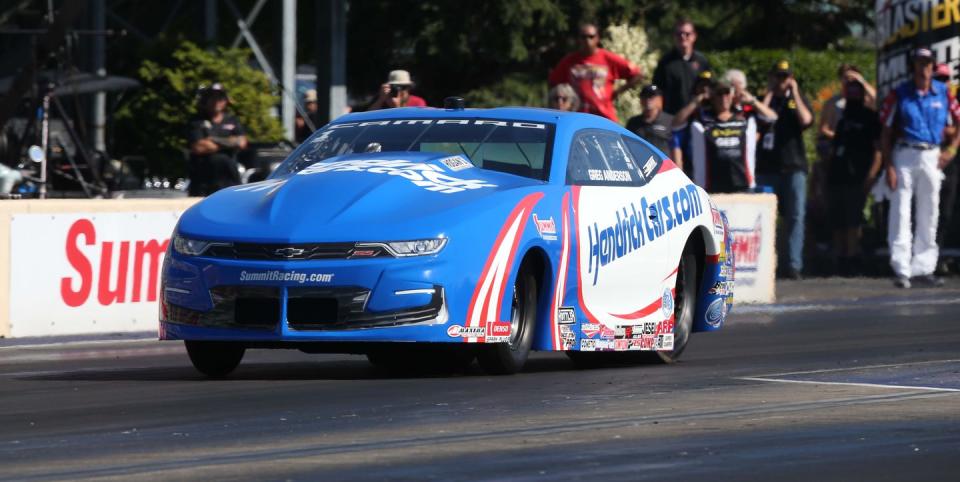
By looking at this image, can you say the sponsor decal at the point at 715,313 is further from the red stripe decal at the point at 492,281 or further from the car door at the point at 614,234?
the red stripe decal at the point at 492,281

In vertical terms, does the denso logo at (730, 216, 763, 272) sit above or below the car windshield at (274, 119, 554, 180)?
below

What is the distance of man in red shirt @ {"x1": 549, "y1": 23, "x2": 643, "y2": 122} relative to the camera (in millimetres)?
19453

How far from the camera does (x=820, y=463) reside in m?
7.76

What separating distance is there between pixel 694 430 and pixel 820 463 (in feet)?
3.42

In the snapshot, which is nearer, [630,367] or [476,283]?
[476,283]

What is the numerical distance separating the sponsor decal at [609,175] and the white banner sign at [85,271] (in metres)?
4.26

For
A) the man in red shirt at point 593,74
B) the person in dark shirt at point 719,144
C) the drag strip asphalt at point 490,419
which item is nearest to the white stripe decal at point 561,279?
the drag strip asphalt at point 490,419

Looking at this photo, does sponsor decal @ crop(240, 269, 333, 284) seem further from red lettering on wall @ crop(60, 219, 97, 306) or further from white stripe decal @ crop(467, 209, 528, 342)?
red lettering on wall @ crop(60, 219, 97, 306)

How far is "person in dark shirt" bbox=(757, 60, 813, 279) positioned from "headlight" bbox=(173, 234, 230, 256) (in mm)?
10648

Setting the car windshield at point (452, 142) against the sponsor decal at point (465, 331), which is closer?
the sponsor decal at point (465, 331)

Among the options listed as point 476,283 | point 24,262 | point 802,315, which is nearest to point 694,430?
point 476,283

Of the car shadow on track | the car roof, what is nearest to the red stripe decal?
the car shadow on track

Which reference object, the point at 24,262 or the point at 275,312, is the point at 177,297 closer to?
the point at 275,312

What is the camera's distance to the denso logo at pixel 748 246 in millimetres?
18672
